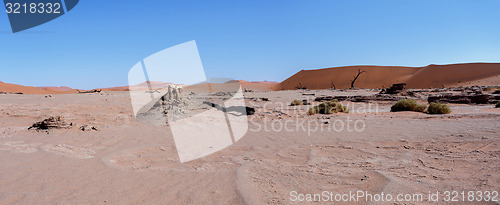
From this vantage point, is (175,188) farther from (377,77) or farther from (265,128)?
(377,77)

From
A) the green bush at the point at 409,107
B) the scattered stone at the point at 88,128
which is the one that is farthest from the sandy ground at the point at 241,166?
the green bush at the point at 409,107

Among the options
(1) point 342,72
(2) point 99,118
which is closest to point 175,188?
(2) point 99,118

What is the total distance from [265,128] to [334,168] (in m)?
4.06

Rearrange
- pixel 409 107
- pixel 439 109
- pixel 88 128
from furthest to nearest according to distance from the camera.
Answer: pixel 409 107
pixel 439 109
pixel 88 128

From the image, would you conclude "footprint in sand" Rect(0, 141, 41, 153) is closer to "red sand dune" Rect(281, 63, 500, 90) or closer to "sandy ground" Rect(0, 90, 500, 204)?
"sandy ground" Rect(0, 90, 500, 204)

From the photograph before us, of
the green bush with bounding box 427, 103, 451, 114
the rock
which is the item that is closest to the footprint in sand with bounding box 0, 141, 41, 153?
the rock

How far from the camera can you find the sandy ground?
2863mm

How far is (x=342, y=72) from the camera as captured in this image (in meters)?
79.3

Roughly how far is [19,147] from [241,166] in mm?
4253

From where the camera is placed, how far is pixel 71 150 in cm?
477

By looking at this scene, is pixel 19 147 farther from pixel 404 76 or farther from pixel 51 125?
pixel 404 76

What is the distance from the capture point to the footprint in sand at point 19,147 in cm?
458

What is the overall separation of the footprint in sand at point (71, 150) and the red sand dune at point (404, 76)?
52367 millimetres

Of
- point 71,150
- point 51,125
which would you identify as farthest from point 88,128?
point 71,150
